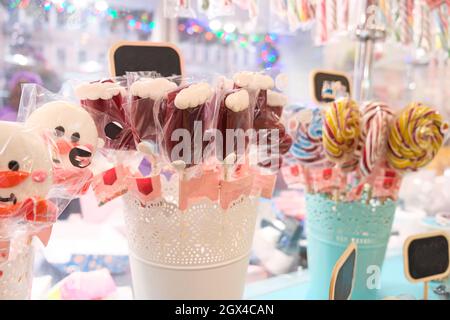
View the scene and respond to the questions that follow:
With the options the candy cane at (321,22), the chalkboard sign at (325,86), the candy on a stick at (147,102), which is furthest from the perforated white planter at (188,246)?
the candy cane at (321,22)

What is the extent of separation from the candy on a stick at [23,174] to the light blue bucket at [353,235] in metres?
0.71

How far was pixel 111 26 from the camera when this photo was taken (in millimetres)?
2451

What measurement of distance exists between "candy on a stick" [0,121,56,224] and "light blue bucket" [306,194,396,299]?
2.34ft

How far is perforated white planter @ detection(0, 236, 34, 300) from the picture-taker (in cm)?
63

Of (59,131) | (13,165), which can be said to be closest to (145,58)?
(59,131)

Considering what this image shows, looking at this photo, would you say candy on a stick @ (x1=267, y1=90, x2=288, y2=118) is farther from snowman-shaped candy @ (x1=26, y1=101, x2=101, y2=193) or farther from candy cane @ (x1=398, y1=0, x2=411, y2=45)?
candy cane @ (x1=398, y1=0, x2=411, y2=45)

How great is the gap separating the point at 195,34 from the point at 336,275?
2.30 metres

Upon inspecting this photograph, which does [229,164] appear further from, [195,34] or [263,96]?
[195,34]

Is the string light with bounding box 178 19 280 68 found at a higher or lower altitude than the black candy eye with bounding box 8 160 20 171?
higher

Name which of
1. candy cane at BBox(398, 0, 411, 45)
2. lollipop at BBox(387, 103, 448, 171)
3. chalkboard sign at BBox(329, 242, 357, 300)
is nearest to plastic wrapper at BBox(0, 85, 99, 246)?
chalkboard sign at BBox(329, 242, 357, 300)

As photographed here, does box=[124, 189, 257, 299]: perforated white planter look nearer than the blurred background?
Yes

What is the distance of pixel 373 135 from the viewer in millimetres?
944

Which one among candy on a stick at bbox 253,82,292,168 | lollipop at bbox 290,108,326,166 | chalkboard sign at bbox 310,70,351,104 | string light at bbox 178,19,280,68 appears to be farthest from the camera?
string light at bbox 178,19,280,68

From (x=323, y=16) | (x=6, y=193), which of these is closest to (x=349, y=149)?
(x=323, y=16)
